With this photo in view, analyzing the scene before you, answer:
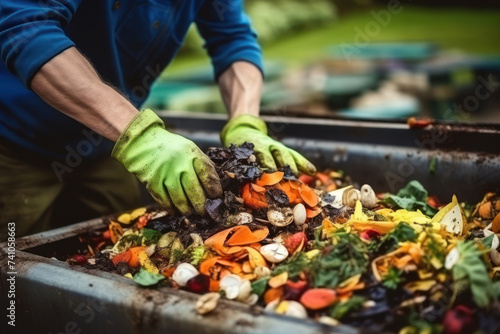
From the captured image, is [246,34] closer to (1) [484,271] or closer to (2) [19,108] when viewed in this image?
(2) [19,108]

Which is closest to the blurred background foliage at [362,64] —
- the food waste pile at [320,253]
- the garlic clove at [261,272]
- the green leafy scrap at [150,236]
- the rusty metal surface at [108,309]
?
the food waste pile at [320,253]

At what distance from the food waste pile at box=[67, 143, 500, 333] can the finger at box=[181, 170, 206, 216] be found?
4cm

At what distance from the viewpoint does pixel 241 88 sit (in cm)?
241

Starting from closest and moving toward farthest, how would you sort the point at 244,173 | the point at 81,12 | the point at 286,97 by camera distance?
the point at 244,173 < the point at 81,12 < the point at 286,97

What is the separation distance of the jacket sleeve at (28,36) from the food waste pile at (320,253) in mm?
614

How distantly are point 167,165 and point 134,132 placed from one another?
148 mm

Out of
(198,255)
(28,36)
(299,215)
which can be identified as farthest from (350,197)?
(28,36)

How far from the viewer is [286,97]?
5.12 m

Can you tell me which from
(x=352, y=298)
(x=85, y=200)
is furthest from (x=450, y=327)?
(x=85, y=200)

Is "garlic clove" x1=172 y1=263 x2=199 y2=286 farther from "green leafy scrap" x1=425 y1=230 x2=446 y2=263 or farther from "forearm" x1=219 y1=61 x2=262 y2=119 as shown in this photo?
"forearm" x1=219 y1=61 x2=262 y2=119

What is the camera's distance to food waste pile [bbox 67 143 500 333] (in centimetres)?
113

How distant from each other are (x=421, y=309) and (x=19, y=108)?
5.36 feet

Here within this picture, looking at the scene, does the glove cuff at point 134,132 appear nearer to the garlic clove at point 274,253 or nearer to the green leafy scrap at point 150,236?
the green leafy scrap at point 150,236

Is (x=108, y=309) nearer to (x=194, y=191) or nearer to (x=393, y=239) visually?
(x=194, y=191)
